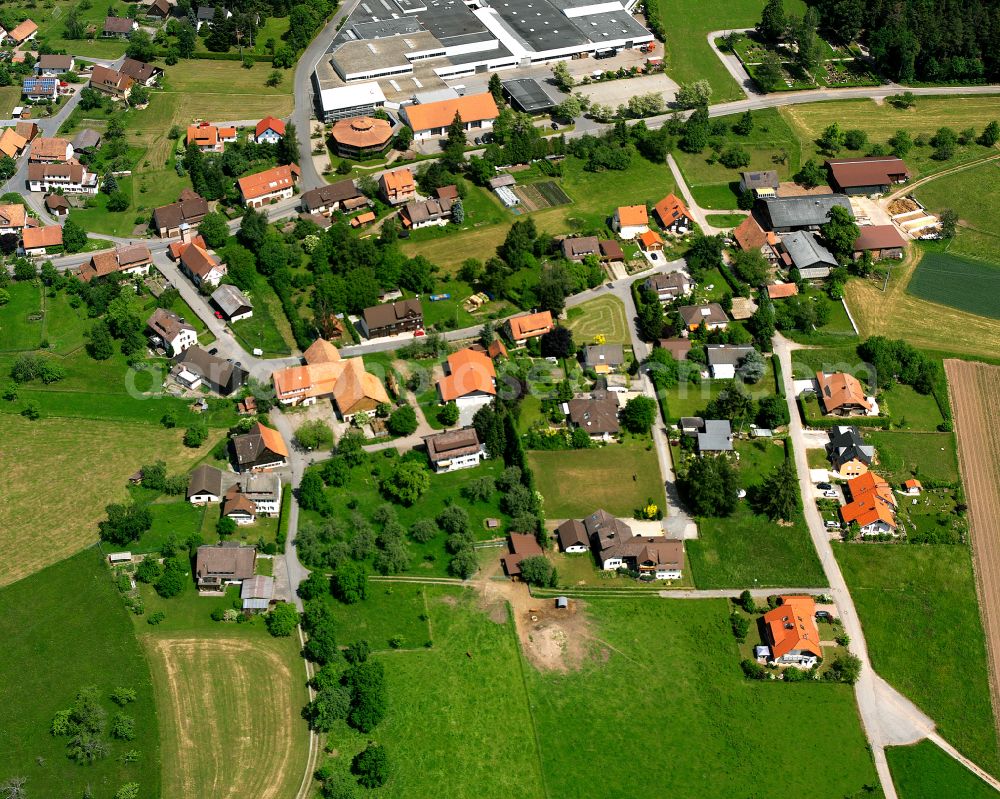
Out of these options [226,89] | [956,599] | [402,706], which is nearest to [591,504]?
[402,706]

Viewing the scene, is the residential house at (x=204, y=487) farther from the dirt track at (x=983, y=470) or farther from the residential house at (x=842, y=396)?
the dirt track at (x=983, y=470)

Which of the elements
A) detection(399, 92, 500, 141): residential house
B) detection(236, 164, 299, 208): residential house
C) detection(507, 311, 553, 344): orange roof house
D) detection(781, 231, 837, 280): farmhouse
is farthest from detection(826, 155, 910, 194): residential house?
detection(236, 164, 299, 208): residential house

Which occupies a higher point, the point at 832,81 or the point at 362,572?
the point at 832,81

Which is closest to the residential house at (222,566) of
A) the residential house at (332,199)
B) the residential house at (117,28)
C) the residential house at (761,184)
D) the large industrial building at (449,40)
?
the residential house at (332,199)

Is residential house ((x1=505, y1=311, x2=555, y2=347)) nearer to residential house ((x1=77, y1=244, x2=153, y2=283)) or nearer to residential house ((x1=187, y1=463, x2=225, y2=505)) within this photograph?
residential house ((x1=187, y1=463, x2=225, y2=505))

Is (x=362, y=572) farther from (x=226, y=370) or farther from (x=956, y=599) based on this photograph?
(x=956, y=599)

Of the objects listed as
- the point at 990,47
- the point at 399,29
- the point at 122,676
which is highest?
the point at 990,47
